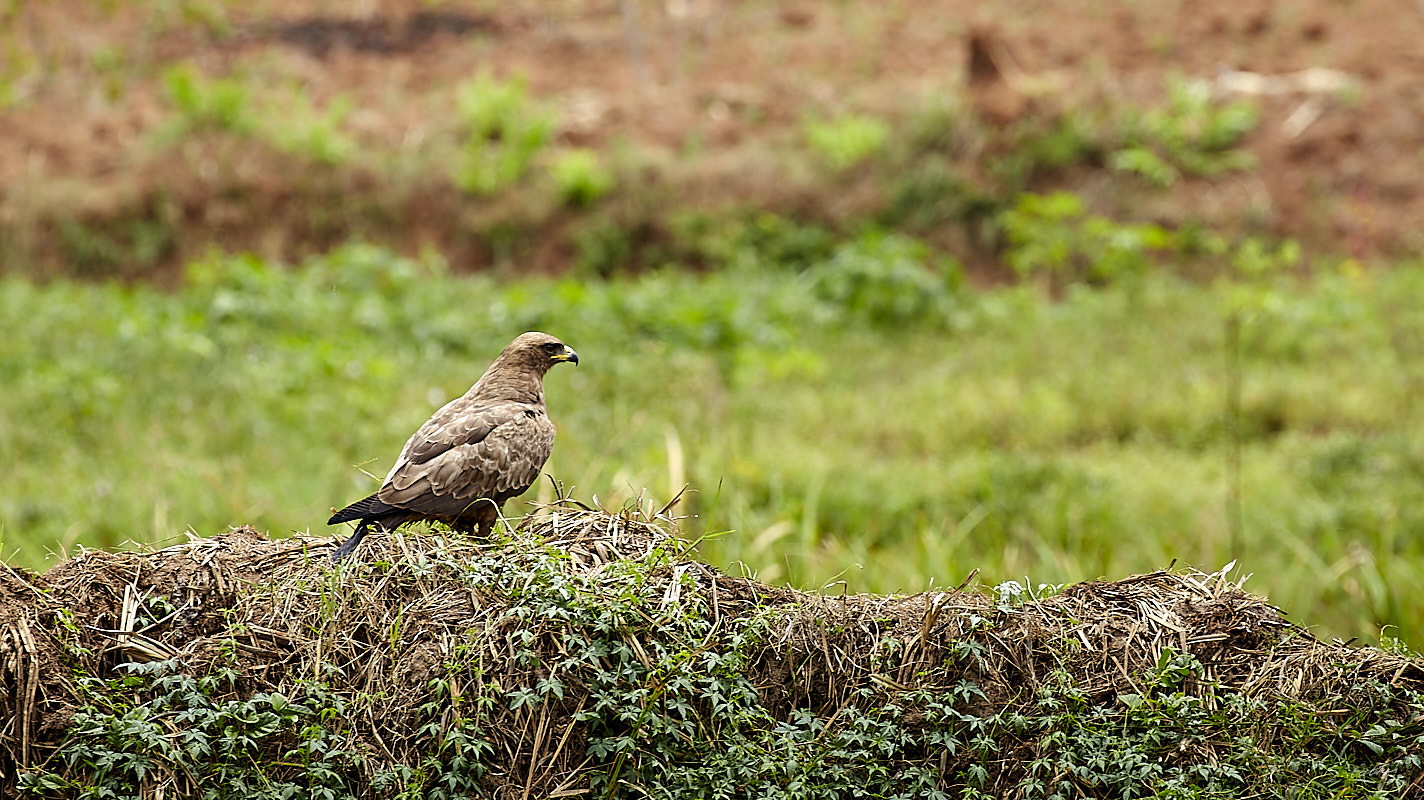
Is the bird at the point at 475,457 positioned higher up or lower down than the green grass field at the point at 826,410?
higher up

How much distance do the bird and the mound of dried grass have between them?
0.10m

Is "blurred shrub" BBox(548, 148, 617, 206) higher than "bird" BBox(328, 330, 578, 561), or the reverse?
"bird" BBox(328, 330, 578, 561)

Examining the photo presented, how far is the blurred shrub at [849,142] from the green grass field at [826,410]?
175cm

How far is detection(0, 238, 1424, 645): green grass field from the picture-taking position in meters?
6.68

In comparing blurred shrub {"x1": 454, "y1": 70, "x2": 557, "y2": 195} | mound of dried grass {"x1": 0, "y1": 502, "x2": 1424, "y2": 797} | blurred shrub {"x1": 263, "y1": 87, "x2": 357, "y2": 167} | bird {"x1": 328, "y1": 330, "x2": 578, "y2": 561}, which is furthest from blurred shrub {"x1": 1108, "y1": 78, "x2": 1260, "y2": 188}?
bird {"x1": 328, "y1": 330, "x2": 578, "y2": 561}

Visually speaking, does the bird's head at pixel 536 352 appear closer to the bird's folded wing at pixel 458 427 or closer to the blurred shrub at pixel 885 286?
the bird's folded wing at pixel 458 427

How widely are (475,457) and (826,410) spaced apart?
7.00 m

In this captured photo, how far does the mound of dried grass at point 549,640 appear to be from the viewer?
2871 mm

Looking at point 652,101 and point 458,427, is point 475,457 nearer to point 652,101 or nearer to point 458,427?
point 458,427

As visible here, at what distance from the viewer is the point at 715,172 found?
15.3 meters

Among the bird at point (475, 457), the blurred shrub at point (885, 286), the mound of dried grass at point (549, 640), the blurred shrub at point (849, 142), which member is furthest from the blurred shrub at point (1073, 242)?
the bird at point (475, 457)

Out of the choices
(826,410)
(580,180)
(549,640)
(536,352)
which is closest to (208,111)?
(580,180)

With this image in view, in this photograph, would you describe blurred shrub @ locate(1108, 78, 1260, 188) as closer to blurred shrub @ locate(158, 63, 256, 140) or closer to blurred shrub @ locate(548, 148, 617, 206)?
blurred shrub @ locate(548, 148, 617, 206)

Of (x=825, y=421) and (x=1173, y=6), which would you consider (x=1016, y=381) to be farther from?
(x=1173, y=6)
